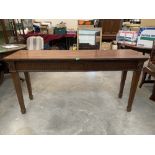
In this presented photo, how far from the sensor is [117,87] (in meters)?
2.72

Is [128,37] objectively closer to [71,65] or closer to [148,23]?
[148,23]

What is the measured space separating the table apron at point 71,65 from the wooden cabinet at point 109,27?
308 centimetres

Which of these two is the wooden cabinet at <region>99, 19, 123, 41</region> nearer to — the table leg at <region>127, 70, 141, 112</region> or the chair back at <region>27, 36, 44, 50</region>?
the chair back at <region>27, 36, 44, 50</region>

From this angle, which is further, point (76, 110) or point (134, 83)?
point (76, 110)

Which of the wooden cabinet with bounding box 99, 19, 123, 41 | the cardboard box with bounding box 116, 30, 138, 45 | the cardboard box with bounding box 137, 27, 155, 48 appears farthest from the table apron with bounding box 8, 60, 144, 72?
the wooden cabinet with bounding box 99, 19, 123, 41

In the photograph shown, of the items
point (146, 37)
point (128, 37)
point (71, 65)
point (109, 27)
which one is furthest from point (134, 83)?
point (109, 27)

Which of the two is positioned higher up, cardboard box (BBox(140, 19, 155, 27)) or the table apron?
cardboard box (BBox(140, 19, 155, 27))

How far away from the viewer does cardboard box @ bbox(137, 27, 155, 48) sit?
278cm

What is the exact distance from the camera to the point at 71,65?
1.69m

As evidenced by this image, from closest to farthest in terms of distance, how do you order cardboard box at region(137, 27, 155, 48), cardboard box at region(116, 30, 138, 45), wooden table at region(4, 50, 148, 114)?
wooden table at region(4, 50, 148, 114) < cardboard box at region(137, 27, 155, 48) < cardboard box at region(116, 30, 138, 45)

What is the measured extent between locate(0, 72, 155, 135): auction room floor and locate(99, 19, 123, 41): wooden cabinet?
7.02 feet

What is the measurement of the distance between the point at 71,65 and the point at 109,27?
3.37m

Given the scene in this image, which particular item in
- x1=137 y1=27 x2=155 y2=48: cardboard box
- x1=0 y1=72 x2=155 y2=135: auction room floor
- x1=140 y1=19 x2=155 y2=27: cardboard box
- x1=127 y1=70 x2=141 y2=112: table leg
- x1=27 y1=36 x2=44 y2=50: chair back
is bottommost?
x1=0 y1=72 x2=155 y2=135: auction room floor

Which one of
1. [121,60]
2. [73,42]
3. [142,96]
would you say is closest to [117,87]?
[142,96]
